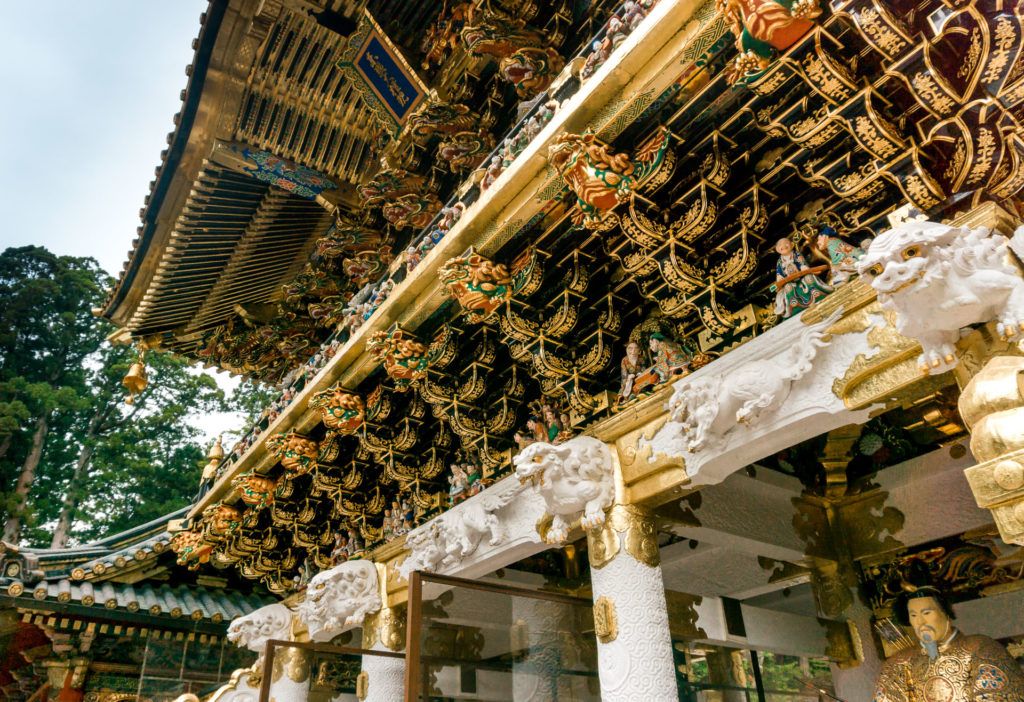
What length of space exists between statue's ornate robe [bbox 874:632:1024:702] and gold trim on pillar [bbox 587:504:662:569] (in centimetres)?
175

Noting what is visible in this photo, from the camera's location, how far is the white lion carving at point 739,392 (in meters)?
2.91

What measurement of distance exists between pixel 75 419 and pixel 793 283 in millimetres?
20444

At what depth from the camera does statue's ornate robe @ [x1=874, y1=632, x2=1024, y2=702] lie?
3514 mm

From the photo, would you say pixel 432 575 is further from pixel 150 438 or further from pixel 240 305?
pixel 150 438

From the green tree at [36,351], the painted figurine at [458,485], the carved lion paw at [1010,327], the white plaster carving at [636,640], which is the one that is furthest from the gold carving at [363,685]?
the green tree at [36,351]

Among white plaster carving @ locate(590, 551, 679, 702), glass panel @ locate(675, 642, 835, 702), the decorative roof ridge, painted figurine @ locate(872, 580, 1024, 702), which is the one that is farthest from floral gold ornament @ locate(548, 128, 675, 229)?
the decorative roof ridge

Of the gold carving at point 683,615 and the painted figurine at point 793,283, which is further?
the gold carving at point 683,615

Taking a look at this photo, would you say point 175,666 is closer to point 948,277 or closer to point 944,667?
point 944,667

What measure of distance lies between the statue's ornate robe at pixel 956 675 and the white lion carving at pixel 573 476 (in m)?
2.10

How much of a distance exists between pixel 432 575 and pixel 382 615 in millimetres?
2227

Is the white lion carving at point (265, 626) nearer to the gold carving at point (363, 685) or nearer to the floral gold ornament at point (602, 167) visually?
the gold carving at point (363, 685)

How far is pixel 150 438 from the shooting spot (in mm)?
19312

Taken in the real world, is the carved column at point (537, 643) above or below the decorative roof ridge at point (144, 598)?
below

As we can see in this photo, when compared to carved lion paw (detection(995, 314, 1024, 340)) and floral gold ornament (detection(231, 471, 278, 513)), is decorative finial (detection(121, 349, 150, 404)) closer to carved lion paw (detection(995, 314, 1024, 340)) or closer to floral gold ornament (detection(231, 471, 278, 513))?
floral gold ornament (detection(231, 471, 278, 513))
